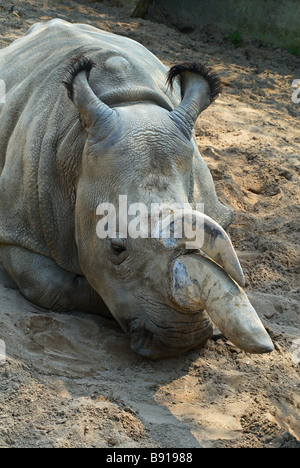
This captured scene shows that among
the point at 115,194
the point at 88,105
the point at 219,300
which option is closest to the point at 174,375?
the point at 219,300

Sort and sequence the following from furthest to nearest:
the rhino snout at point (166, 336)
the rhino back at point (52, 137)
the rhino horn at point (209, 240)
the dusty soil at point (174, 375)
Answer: the rhino back at point (52, 137) → the rhino snout at point (166, 336) → the rhino horn at point (209, 240) → the dusty soil at point (174, 375)

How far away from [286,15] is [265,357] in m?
7.58

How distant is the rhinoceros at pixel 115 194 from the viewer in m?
3.23

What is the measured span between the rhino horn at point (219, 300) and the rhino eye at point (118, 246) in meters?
0.39

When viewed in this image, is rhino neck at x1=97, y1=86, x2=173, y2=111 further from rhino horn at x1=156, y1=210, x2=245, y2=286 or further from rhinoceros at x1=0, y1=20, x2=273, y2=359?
rhino horn at x1=156, y1=210, x2=245, y2=286

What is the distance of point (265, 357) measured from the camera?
12.6ft

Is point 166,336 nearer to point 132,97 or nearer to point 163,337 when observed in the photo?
point 163,337

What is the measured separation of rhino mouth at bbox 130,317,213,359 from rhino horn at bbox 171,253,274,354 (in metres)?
0.20

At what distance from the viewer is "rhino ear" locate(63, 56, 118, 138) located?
12.1ft

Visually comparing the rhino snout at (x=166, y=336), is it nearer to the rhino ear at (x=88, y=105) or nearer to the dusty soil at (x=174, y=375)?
the dusty soil at (x=174, y=375)

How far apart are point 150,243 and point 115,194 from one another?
39cm

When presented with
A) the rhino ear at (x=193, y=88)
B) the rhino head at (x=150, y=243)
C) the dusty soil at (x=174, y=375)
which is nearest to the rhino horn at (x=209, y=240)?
the rhino head at (x=150, y=243)

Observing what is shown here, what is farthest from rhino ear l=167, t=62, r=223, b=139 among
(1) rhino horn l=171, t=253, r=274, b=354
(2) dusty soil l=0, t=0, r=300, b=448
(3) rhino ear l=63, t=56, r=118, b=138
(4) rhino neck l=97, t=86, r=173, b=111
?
(2) dusty soil l=0, t=0, r=300, b=448
